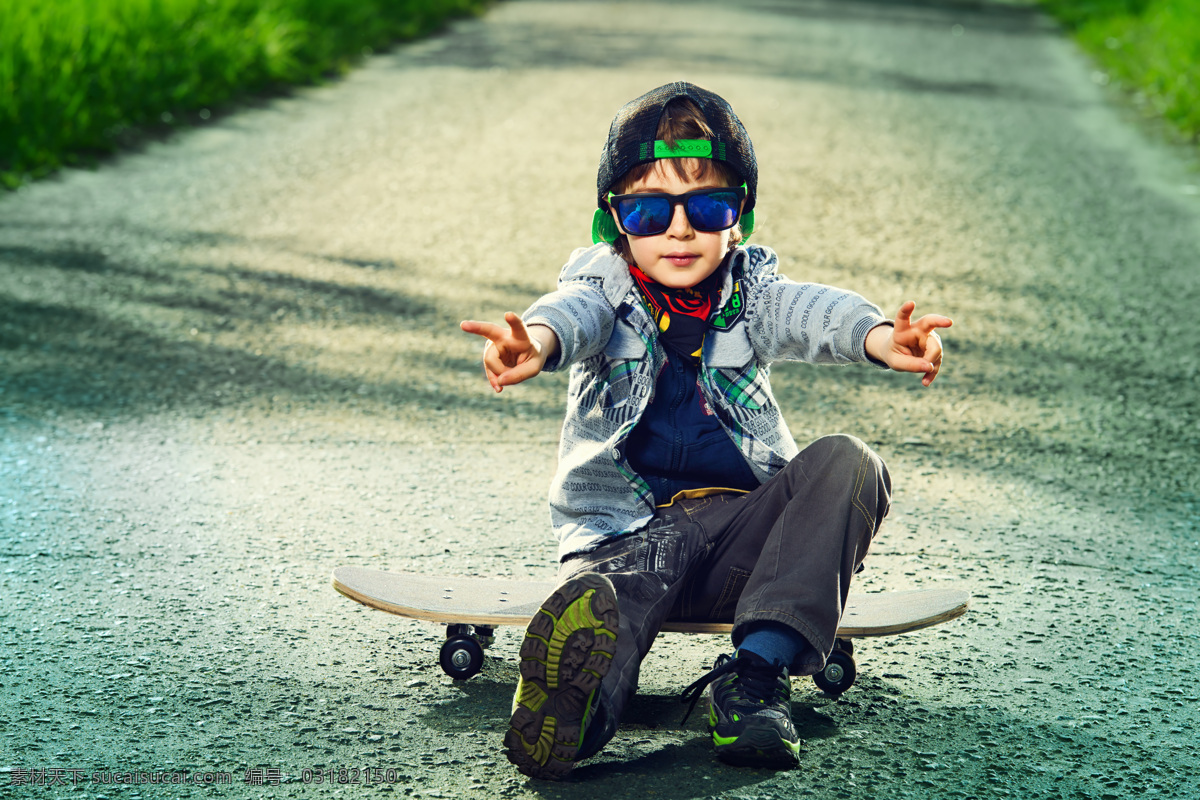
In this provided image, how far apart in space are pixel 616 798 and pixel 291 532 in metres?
1.47

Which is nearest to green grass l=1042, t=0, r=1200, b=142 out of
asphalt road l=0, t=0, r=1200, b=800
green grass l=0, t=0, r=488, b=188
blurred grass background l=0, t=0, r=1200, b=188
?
blurred grass background l=0, t=0, r=1200, b=188

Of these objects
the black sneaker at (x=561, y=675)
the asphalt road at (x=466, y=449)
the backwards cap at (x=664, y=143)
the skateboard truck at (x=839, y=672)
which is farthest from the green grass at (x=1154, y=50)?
the black sneaker at (x=561, y=675)

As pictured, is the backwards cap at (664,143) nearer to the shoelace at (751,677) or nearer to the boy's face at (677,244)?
the boy's face at (677,244)

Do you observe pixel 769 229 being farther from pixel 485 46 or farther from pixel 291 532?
pixel 485 46

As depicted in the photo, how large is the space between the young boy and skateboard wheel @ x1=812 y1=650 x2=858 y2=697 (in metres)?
A: 0.21

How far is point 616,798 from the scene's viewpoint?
217 cm

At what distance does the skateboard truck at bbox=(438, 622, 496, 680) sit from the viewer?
8.42ft

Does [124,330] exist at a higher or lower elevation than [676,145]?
lower

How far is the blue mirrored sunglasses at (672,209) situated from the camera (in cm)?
258

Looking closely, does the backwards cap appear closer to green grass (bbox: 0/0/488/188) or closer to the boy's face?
the boy's face

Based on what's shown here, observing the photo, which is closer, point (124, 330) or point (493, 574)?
point (493, 574)

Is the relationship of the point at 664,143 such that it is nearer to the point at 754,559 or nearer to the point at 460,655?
the point at 754,559

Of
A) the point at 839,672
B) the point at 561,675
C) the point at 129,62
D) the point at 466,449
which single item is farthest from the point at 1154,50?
the point at 561,675

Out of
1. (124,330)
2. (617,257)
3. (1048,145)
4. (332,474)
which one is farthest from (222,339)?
(1048,145)
